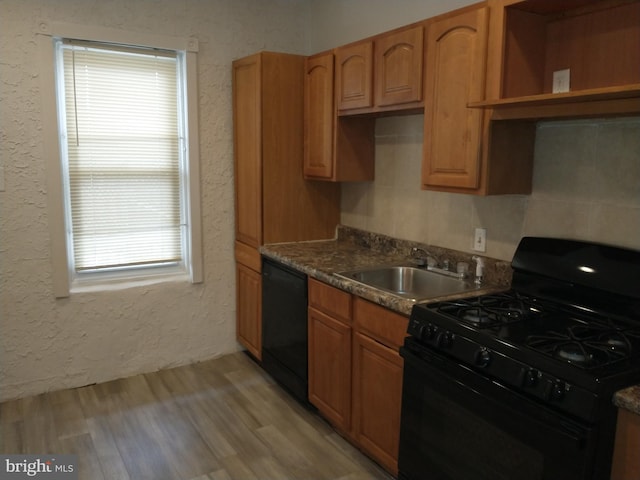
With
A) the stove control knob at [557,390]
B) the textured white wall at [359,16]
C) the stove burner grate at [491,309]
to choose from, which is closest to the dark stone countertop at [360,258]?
the stove burner grate at [491,309]

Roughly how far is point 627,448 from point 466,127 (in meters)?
1.30

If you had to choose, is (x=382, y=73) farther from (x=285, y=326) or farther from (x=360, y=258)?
(x=285, y=326)

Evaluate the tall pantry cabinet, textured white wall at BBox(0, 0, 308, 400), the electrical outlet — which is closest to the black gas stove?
the electrical outlet

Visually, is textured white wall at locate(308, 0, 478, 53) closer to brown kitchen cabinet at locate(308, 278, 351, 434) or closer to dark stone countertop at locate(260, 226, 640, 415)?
dark stone countertop at locate(260, 226, 640, 415)

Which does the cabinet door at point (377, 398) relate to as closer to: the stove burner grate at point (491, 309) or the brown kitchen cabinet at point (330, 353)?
the brown kitchen cabinet at point (330, 353)

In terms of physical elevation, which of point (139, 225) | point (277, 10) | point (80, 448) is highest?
point (277, 10)

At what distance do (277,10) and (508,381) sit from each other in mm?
3022

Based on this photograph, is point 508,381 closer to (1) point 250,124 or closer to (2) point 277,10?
(1) point 250,124

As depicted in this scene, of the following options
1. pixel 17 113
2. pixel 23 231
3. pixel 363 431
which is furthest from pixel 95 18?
pixel 363 431

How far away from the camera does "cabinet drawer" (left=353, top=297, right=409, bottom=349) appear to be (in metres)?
2.16

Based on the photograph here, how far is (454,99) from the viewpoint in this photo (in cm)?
220

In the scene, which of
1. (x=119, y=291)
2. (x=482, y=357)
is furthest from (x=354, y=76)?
(x=119, y=291)

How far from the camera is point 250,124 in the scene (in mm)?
3318

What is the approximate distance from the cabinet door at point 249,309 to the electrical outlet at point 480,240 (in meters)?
1.44
